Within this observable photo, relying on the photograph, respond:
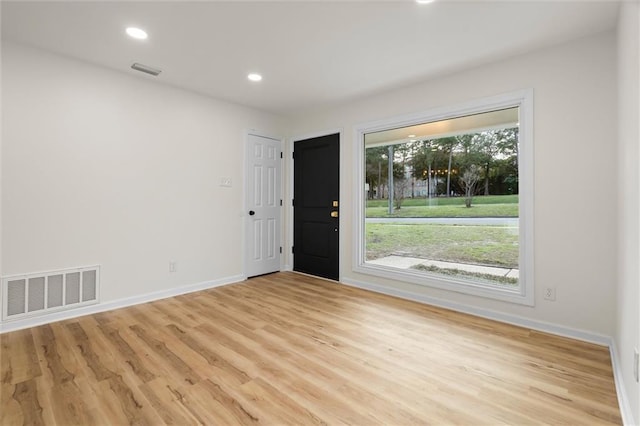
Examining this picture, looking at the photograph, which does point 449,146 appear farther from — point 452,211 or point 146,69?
point 146,69

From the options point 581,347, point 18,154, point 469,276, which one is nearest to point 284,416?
point 581,347

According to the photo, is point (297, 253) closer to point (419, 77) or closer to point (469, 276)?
point (469, 276)

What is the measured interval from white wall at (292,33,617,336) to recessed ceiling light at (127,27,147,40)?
3239 mm

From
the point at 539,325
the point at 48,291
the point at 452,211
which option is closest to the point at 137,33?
the point at 48,291

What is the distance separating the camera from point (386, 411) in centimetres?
171

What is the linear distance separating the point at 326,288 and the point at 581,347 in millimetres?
2640

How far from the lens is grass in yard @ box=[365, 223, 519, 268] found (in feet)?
11.2

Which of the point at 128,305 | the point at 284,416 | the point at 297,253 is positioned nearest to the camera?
the point at 284,416

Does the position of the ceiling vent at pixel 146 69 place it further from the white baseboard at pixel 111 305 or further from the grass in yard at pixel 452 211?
the grass in yard at pixel 452 211

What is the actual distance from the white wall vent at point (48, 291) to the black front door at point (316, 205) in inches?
107

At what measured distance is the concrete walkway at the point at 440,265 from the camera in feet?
10.9

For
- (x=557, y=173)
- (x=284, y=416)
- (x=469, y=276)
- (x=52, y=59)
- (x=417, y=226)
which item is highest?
(x=52, y=59)

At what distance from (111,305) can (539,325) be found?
4.24 m

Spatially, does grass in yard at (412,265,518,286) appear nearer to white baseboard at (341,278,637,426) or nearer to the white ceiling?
white baseboard at (341,278,637,426)
